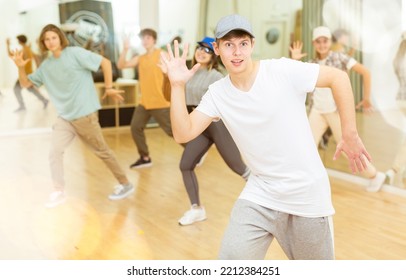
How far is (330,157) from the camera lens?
5.87 m

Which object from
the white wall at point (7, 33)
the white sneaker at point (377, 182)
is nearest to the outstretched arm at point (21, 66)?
the white sneaker at point (377, 182)

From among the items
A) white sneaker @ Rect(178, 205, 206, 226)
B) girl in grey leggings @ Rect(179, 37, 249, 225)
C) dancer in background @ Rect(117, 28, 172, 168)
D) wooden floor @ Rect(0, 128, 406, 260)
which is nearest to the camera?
wooden floor @ Rect(0, 128, 406, 260)

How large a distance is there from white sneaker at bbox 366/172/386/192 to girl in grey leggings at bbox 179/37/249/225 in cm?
147

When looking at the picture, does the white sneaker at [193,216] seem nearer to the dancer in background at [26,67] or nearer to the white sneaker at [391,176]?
the white sneaker at [391,176]

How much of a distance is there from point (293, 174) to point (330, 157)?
12.1 ft

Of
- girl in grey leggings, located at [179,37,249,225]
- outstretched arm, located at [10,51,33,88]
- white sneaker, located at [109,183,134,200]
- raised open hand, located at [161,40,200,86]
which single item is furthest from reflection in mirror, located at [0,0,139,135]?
raised open hand, located at [161,40,200,86]

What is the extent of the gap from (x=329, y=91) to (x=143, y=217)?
1.96 meters

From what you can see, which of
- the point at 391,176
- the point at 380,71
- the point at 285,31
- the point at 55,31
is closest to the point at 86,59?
the point at 55,31

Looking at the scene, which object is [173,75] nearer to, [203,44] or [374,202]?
[203,44]

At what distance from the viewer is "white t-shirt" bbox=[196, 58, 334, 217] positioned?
7.41ft

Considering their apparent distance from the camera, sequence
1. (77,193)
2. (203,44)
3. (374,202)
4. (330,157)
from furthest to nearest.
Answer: (330,157) < (77,193) < (374,202) < (203,44)

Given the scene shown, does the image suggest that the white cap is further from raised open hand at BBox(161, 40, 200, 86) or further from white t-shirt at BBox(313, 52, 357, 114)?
raised open hand at BBox(161, 40, 200, 86)

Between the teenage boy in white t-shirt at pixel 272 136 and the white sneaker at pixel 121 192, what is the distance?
2.81 meters
